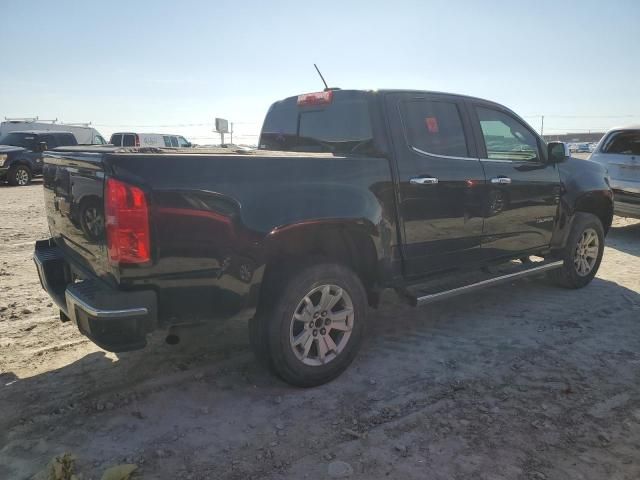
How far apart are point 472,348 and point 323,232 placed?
5.17 ft

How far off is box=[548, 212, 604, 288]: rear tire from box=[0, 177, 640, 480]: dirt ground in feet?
2.66

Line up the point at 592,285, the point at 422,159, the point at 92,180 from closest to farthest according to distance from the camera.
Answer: the point at 92,180 → the point at 422,159 → the point at 592,285

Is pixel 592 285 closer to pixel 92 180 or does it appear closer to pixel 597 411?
pixel 597 411

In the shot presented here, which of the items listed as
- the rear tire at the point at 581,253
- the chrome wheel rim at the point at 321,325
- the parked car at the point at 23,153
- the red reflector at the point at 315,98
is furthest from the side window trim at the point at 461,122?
the parked car at the point at 23,153

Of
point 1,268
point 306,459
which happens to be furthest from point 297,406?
point 1,268

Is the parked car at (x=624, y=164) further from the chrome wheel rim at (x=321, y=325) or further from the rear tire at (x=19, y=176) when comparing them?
the rear tire at (x=19, y=176)

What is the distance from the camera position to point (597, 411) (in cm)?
294

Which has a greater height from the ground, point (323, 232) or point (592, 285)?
point (323, 232)

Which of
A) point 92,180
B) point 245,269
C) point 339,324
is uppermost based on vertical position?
point 92,180

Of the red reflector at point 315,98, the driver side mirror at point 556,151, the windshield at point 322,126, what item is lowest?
the driver side mirror at point 556,151

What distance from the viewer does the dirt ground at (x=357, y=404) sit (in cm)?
247

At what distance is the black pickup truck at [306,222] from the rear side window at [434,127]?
0.01 metres

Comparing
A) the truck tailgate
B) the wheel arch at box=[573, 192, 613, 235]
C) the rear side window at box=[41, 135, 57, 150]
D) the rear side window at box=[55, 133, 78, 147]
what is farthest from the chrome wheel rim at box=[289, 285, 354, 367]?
the rear side window at box=[55, 133, 78, 147]

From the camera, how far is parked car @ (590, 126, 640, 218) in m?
7.82
